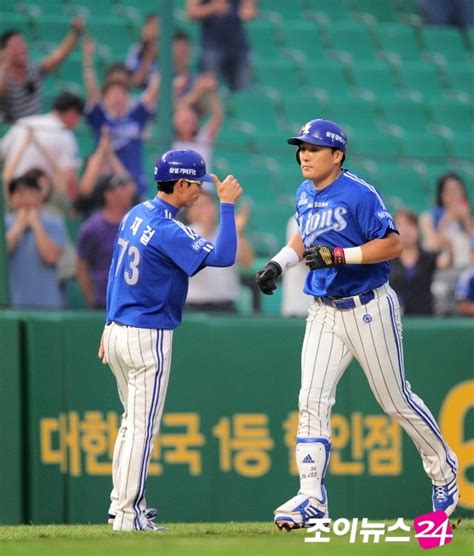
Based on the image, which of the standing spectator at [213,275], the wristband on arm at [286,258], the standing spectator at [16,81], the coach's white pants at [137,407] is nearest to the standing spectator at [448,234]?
the standing spectator at [213,275]

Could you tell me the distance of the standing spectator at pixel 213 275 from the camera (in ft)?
25.3

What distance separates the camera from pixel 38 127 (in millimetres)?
7504

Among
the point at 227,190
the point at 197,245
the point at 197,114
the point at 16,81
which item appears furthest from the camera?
the point at 197,114

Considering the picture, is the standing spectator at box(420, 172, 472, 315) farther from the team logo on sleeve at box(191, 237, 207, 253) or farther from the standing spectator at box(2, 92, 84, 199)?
the team logo on sleeve at box(191, 237, 207, 253)

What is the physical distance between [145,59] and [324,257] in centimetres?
615

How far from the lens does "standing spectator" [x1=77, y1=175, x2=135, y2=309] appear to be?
743 cm

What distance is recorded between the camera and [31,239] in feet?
24.0

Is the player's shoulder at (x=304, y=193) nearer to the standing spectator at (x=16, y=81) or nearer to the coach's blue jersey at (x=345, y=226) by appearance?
the coach's blue jersey at (x=345, y=226)

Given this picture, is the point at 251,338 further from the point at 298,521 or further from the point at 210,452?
the point at 298,521

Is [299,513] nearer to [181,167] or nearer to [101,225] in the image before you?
[181,167]

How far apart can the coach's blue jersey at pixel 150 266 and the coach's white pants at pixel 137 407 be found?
7cm

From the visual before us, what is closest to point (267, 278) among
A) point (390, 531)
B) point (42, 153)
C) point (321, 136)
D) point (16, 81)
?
point (321, 136)

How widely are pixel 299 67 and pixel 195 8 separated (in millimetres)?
→ 1689


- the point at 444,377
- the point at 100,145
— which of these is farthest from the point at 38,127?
the point at 444,377
